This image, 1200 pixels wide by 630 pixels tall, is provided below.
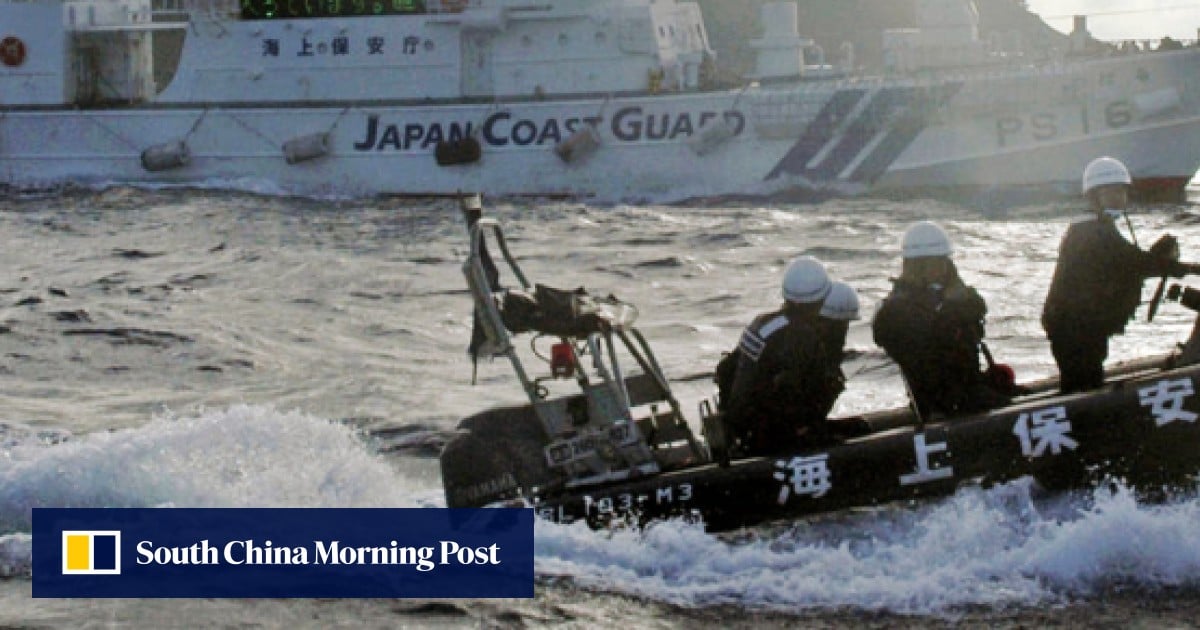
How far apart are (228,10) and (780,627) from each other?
86.3 feet

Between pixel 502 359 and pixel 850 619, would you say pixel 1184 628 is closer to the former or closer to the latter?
pixel 850 619

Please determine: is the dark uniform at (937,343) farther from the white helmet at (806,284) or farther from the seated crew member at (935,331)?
the white helmet at (806,284)

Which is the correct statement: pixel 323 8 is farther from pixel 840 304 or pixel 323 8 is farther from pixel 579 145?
pixel 840 304

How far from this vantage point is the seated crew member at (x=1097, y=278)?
A: 30.4 feet

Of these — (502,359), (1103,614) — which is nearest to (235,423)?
(502,359)

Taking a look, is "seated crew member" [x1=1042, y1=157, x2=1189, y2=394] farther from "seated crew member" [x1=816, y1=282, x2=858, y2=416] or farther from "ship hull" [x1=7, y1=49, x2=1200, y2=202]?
"ship hull" [x1=7, y1=49, x2=1200, y2=202]

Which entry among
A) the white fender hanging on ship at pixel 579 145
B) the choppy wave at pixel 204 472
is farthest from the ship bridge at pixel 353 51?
the choppy wave at pixel 204 472

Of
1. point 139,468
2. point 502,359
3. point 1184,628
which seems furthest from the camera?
point 502,359

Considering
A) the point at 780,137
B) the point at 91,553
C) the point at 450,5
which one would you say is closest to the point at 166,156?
the point at 450,5

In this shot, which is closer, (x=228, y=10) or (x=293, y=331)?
(x=293, y=331)

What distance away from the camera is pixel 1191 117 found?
2905 centimetres

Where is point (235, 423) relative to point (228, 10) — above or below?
below

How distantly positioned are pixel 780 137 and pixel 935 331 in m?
20.1

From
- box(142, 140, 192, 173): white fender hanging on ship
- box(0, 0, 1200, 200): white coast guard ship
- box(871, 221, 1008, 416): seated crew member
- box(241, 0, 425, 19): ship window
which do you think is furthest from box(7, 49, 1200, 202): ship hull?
box(871, 221, 1008, 416): seated crew member
